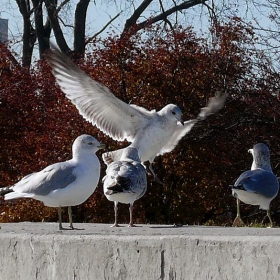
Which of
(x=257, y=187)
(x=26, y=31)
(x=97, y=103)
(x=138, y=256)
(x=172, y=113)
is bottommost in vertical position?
(x=138, y=256)

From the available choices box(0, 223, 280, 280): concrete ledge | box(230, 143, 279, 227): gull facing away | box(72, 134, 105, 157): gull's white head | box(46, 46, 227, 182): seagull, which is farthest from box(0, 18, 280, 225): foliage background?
box(0, 223, 280, 280): concrete ledge

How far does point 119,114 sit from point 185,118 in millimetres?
2275

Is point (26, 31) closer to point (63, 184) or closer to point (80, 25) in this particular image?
point (80, 25)

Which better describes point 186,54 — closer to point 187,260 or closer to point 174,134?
point 174,134

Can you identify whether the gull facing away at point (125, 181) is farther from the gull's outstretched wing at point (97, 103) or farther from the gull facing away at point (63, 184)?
the gull's outstretched wing at point (97, 103)

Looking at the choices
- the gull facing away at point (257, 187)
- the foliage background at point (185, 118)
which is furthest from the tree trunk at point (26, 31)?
the gull facing away at point (257, 187)

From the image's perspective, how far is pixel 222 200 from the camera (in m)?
13.9

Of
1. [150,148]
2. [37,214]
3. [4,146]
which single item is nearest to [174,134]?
[150,148]

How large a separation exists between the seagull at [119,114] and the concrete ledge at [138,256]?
4.61 m

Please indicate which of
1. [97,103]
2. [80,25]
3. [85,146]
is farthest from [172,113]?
[80,25]

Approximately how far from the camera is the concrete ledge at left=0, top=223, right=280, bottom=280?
4.89 metres

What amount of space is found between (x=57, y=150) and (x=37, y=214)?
1068 millimetres

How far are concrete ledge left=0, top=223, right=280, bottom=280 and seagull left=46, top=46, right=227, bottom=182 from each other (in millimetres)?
4607

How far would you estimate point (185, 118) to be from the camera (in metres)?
13.6
